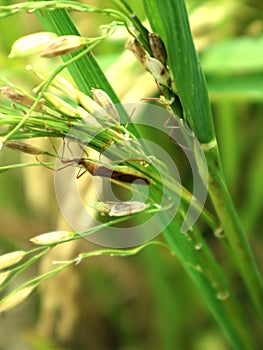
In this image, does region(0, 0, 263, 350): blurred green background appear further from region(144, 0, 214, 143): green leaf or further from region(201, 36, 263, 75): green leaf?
region(144, 0, 214, 143): green leaf

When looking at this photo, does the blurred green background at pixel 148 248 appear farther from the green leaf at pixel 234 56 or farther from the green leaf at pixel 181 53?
the green leaf at pixel 181 53

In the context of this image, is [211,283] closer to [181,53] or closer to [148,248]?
[181,53]

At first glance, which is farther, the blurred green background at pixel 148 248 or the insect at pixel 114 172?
the blurred green background at pixel 148 248

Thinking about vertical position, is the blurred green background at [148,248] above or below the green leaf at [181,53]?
below

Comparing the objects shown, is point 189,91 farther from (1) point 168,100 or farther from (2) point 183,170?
(2) point 183,170

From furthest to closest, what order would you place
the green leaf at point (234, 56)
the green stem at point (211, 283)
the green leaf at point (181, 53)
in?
1. the green leaf at point (234, 56)
2. the green stem at point (211, 283)
3. the green leaf at point (181, 53)

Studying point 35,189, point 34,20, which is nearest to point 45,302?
point 35,189

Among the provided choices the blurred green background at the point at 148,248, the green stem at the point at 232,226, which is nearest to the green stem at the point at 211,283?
the green stem at the point at 232,226

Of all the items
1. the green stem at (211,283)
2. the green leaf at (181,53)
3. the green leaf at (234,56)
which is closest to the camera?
the green leaf at (181,53)
